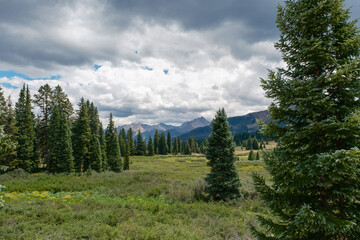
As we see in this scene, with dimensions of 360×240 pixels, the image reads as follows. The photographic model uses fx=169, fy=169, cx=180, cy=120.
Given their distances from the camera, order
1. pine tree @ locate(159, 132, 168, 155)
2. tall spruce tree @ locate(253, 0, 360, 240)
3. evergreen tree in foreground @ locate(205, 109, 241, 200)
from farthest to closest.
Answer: pine tree @ locate(159, 132, 168, 155) < evergreen tree in foreground @ locate(205, 109, 241, 200) < tall spruce tree @ locate(253, 0, 360, 240)

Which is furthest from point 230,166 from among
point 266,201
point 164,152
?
point 164,152

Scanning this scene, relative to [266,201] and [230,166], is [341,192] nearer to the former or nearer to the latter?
[266,201]

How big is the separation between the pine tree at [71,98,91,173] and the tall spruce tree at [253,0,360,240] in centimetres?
3753

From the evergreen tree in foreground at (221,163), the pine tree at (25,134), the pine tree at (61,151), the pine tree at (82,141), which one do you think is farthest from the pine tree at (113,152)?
the evergreen tree in foreground at (221,163)

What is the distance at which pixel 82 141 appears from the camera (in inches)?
1378

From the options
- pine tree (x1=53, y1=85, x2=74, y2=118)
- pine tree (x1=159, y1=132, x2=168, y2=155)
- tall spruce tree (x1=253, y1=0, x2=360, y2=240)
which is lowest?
pine tree (x1=159, y1=132, x2=168, y2=155)

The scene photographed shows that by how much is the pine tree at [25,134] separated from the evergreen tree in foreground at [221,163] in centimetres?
3803

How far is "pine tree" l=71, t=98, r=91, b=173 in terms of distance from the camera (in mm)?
34562

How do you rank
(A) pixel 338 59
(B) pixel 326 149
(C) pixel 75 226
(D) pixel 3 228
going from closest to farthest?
(B) pixel 326 149 → (A) pixel 338 59 → (D) pixel 3 228 → (C) pixel 75 226

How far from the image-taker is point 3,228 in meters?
8.11

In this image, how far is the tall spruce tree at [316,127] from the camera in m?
3.56

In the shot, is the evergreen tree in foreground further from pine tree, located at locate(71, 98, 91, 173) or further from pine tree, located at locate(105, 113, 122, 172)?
pine tree, located at locate(105, 113, 122, 172)

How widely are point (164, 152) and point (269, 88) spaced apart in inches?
4030

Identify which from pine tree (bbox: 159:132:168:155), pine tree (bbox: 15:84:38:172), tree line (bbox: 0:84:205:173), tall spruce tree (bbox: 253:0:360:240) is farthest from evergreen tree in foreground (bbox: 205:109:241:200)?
pine tree (bbox: 159:132:168:155)
